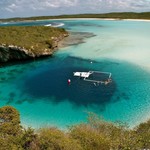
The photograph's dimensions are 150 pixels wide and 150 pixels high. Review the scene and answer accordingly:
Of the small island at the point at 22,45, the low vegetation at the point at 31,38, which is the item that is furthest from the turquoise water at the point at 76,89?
the low vegetation at the point at 31,38

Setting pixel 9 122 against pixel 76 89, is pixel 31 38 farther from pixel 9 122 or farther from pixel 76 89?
pixel 9 122

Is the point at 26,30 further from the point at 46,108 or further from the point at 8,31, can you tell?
the point at 46,108

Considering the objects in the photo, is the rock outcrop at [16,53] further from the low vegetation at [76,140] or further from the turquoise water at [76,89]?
the low vegetation at [76,140]

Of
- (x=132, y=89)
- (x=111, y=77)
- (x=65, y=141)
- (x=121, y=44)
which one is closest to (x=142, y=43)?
(x=121, y=44)

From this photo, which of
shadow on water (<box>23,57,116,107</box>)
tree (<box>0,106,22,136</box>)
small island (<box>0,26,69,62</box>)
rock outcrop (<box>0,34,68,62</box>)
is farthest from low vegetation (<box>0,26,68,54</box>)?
tree (<box>0,106,22,136</box>)

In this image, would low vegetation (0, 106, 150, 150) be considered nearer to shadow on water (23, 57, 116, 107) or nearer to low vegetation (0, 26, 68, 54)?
shadow on water (23, 57, 116, 107)

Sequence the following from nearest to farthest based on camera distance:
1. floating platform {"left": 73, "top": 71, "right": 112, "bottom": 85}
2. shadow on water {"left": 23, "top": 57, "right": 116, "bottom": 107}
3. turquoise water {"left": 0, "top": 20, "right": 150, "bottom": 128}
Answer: turquoise water {"left": 0, "top": 20, "right": 150, "bottom": 128} → shadow on water {"left": 23, "top": 57, "right": 116, "bottom": 107} → floating platform {"left": 73, "top": 71, "right": 112, "bottom": 85}

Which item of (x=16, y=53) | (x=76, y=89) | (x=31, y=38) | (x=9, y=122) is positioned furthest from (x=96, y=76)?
(x=31, y=38)
